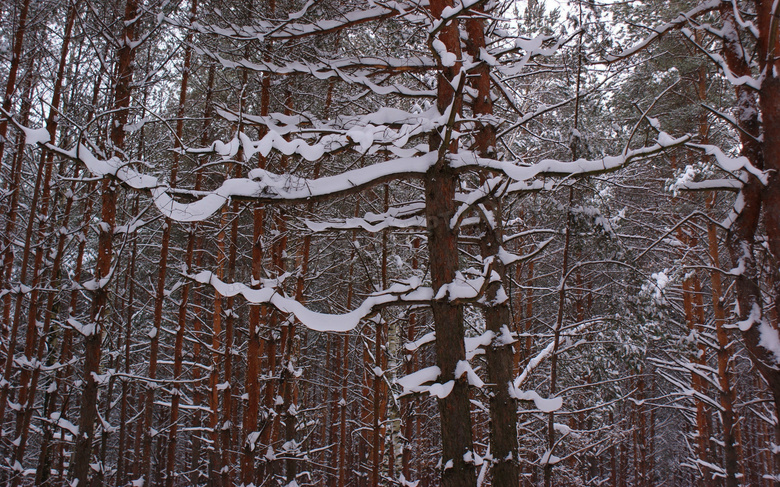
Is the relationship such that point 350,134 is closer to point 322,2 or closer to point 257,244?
point 322,2

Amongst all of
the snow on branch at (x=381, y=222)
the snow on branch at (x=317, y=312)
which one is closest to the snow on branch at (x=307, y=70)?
the snow on branch at (x=381, y=222)

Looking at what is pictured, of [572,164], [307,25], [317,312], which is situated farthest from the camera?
[307,25]

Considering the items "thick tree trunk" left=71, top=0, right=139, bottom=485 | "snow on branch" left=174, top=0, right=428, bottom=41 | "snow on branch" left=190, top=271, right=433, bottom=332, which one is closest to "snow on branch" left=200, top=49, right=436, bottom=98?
"snow on branch" left=174, top=0, right=428, bottom=41

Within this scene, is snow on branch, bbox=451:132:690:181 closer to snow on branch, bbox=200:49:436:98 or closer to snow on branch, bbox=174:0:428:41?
snow on branch, bbox=200:49:436:98

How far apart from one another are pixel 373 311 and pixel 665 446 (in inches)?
1137

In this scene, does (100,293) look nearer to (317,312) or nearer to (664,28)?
(317,312)

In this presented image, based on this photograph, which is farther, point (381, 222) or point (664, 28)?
point (664, 28)

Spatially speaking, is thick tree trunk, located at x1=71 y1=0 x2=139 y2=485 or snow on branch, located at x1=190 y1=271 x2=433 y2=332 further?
thick tree trunk, located at x1=71 y1=0 x2=139 y2=485

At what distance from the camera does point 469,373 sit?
3594 mm

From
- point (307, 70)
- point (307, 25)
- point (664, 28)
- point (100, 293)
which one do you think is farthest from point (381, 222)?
point (100, 293)

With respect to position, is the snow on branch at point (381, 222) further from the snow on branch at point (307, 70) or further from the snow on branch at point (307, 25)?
the snow on branch at point (307, 25)

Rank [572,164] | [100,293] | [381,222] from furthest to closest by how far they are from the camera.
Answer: [100,293], [381,222], [572,164]

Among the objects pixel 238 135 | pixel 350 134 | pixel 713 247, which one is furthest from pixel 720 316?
pixel 238 135

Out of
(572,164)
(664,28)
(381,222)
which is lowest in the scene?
(381,222)
